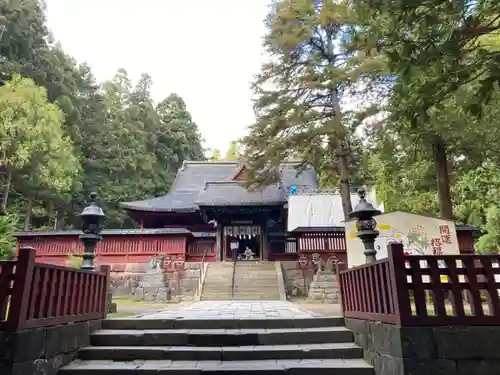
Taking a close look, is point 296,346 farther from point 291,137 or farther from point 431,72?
point 291,137

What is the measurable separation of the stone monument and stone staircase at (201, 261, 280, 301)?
4.97 feet

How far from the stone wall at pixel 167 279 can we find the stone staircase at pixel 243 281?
707 millimetres

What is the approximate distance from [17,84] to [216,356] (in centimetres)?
1873

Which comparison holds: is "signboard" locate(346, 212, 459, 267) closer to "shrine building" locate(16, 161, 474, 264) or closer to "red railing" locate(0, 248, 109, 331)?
"shrine building" locate(16, 161, 474, 264)

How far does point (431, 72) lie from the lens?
145 inches

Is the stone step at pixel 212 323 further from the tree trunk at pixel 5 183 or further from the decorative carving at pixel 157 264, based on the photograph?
the tree trunk at pixel 5 183

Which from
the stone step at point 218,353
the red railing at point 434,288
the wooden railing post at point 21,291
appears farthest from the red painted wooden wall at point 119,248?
the red railing at point 434,288

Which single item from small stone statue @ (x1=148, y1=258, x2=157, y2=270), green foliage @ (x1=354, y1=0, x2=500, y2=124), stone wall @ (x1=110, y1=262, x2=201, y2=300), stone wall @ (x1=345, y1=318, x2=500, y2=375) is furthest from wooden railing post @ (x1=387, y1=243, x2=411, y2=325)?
small stone statue @ (x1=148, y1=258, x2=157, y2=270)

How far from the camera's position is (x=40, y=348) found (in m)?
3.38

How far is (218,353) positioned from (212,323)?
840mm

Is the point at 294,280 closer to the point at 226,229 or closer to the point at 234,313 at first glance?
the point at 226,229

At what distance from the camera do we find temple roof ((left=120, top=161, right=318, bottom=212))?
1831 centimetres

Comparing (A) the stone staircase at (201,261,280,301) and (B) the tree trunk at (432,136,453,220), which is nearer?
(B) the tree trunk at (432,136,453,220)

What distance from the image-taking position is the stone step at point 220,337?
4.42 meters
